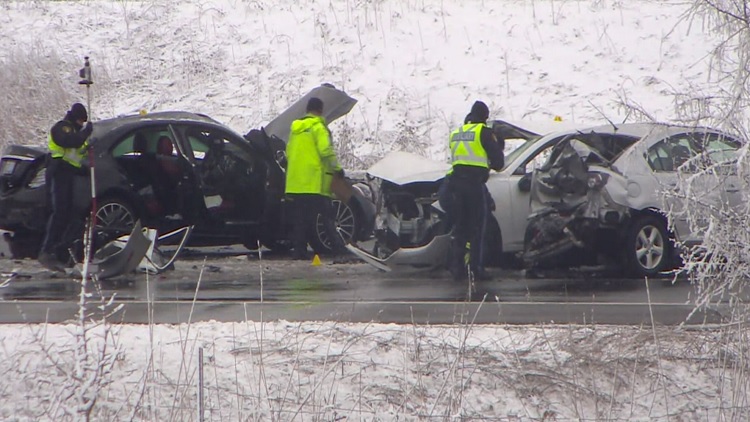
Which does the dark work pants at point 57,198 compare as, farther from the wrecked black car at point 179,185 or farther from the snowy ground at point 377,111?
the snowy ground at point 377,111

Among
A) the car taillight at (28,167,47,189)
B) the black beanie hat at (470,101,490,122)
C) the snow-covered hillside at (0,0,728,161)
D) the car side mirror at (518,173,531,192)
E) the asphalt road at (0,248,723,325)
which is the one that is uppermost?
the snow-covered hillside at (0,0,728,161)

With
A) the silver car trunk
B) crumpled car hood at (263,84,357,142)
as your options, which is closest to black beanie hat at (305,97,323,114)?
crumpled car hood at (263,84,357,142)

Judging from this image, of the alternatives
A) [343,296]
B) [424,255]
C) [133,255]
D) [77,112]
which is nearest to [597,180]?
[424,255]

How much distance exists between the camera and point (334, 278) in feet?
38.0

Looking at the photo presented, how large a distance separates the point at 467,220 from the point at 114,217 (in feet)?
13.1

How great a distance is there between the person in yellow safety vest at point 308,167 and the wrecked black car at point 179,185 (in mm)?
478

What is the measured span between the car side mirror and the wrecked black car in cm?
223

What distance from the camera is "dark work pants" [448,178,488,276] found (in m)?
10.8

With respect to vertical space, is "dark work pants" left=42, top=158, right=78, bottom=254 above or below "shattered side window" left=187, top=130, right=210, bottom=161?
below

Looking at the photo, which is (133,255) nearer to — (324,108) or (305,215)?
(305,215)

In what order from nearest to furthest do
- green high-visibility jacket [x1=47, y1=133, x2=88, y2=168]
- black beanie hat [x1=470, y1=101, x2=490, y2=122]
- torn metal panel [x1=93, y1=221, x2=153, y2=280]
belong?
1. torn metal panel [x1=93, y1=221, x2=153, y2=280]
2. black beanie hat [x1=470, y1=101, x2=490, y2=122]
3. green high-visibility jacket [x1=47, y1=133, x2=88, y2=168]

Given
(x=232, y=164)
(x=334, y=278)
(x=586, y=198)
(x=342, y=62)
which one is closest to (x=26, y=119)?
(x=342, y=62)

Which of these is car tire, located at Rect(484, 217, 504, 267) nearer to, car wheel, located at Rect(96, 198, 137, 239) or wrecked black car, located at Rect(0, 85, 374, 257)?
wrecked black car, located at Rect(0, 85, 374, 257)

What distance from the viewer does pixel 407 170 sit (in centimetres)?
1180
